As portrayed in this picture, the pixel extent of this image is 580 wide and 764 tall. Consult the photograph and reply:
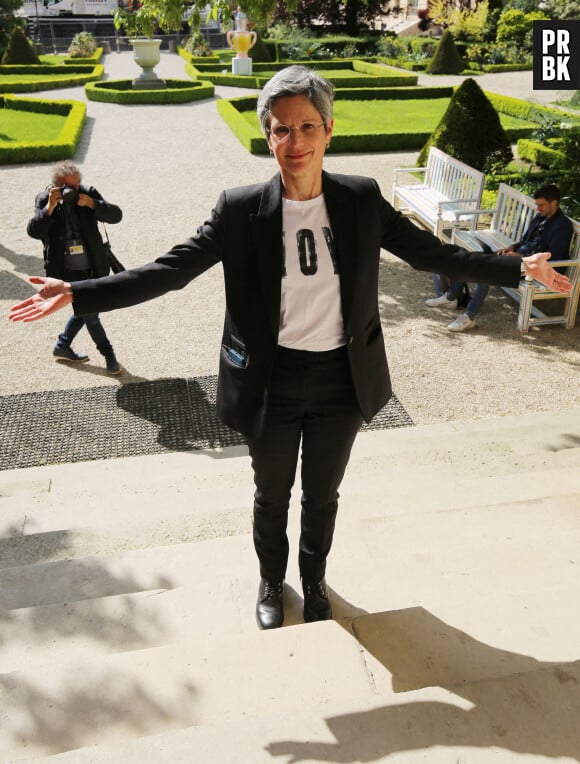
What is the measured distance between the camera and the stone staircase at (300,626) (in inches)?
68.8

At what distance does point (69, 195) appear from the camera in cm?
521

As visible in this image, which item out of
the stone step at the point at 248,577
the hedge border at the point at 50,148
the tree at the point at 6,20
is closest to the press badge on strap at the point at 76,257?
the stone step at the point at 248,577

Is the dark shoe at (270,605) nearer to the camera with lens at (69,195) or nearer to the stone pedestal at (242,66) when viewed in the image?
the camera with lens at (69,195)

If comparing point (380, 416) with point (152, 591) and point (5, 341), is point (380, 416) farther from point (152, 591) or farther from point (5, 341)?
point (5, 341)

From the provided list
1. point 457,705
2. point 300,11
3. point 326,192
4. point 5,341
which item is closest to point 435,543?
point 457,705

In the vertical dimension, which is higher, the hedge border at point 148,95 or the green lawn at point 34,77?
the green lawn at point 34,77

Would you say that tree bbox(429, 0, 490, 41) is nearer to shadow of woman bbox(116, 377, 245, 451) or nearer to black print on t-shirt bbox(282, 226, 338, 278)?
shadow of woman bbox(116, 377, 245, 451)

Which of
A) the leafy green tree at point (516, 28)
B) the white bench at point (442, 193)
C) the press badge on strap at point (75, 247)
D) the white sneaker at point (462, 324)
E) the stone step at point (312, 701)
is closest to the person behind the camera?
the stone step at point (312, 701)

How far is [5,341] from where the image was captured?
6.63 m

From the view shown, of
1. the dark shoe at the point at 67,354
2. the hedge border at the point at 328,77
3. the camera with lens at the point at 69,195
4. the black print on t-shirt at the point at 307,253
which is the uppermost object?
the hedge border at the point at 328,77

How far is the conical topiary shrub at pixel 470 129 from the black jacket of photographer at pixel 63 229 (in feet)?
23.1

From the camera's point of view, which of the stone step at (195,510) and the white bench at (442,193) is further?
the white bench at (442,193)

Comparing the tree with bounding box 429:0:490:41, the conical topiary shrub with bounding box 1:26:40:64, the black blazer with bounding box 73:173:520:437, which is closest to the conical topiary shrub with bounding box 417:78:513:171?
the black blazer with bounding box 73:173:520:437

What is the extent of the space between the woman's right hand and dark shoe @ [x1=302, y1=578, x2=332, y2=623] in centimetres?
145
